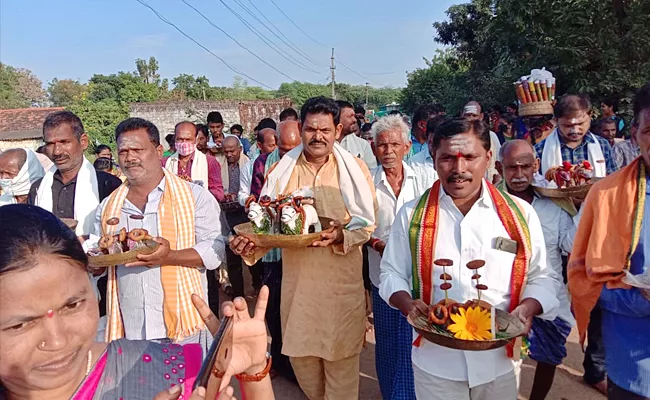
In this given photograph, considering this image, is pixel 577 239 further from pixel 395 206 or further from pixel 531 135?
pixel 531 135

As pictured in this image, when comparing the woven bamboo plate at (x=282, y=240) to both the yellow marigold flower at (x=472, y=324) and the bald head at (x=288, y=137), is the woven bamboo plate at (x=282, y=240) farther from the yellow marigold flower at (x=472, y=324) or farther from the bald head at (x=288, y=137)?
the bald head at (x=288, y=137)

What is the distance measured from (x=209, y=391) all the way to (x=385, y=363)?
2.73 metres

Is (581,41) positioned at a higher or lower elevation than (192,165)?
higher

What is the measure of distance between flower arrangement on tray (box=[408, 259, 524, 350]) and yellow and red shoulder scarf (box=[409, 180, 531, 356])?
15cm

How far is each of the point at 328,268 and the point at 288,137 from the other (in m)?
1.61

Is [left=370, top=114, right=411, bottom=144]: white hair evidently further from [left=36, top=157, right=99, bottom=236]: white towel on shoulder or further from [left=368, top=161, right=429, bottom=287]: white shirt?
[left=36, top=157, right=99, bottom=236]: white towel on shoulder

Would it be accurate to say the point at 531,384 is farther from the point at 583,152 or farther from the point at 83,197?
the point at 83,197

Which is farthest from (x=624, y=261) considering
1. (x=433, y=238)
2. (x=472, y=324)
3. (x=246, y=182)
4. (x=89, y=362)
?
(x=246, y=182)

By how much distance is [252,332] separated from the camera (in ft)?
5.62

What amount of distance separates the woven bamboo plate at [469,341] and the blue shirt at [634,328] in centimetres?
46

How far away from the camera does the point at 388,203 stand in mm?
3742

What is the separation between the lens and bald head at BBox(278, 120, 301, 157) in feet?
14.9

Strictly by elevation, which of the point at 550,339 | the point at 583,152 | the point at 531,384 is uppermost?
the point at 583,152

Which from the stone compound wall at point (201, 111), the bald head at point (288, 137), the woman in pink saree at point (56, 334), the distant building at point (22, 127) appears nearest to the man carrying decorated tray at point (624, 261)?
the woman in pink saree at point (56, 334)
